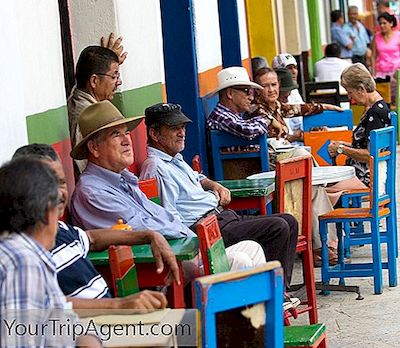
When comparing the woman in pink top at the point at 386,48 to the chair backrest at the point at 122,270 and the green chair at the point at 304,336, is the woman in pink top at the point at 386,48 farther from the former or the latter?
the chair backrest at the point at 122,270

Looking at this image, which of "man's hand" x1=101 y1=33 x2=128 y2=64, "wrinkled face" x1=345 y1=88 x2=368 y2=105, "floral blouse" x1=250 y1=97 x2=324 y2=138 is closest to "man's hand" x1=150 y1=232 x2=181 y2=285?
"man's hand" x1=101 y1=33 x2=128 y2=64

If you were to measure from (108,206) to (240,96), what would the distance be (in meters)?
3.46

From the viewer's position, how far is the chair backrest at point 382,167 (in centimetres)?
686

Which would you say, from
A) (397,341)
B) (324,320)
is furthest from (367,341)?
(324,320)

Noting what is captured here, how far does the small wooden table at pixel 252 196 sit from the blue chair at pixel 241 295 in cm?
278

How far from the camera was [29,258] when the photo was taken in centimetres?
324

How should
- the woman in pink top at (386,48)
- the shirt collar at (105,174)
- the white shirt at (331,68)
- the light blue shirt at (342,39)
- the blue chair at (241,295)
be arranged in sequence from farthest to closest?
the light blue shirt at (342,39), the woman in pink top at (386,48), the white shirt at (331,68), the shirt collar at (105,174), the blue chair at (241,295)

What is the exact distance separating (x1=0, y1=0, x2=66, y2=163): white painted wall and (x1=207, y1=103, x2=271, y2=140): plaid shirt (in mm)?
2785

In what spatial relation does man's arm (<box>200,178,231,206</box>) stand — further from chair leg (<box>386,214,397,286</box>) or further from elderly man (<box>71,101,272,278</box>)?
chair leg (<box>386,214,397,286</box>)

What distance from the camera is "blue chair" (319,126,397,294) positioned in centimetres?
693

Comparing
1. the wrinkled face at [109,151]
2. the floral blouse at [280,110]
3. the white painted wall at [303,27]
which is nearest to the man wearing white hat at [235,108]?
the floral blouse at [280,110]

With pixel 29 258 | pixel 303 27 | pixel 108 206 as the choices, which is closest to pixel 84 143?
pixel 108 206

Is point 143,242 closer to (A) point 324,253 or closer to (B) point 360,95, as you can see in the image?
(A) point 324,253

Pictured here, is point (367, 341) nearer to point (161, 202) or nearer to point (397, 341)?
point (397, 341)
